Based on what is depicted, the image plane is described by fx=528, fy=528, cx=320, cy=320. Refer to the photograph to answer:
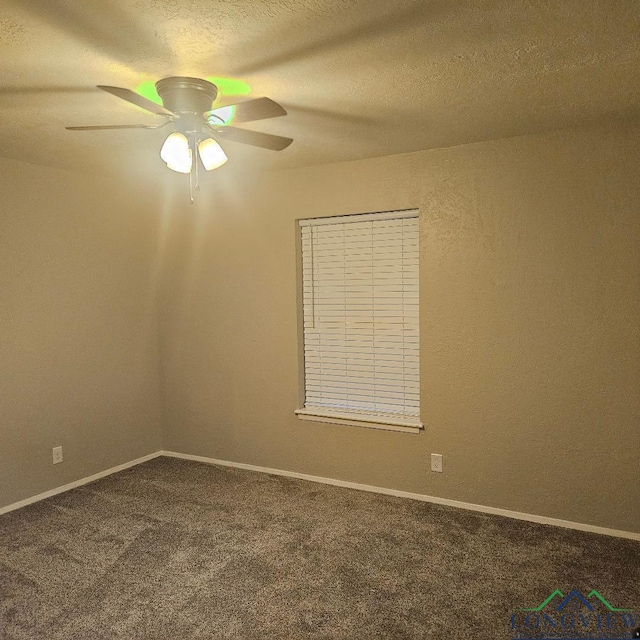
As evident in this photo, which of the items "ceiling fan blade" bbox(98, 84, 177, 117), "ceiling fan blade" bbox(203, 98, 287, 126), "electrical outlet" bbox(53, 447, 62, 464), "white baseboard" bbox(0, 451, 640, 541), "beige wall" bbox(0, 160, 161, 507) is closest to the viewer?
"ceiling fan blade" bbox(98, 84, 177, 117)

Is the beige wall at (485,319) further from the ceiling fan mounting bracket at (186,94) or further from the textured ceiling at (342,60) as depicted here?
the ceiling fan mounting bracket at (186,94)

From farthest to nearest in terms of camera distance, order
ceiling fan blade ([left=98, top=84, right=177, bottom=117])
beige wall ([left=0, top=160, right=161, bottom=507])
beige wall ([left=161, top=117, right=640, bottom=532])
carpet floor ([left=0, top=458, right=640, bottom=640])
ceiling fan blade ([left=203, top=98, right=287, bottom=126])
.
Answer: beige wall ([left=0, top=160, right=161, bottom=507])
beige wall ([left=161, top=117, right=640, bottom=532])
carpet floor ([left=0, top=458, right=640, bottom=640])
ceiling fan blade ([left=203, top=98, right=287, bottom=126])
ceiling fan blade ([left=98, top=84, right=177, bottom=117])

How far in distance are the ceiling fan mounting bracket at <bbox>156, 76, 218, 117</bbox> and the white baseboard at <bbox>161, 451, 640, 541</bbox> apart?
275 cm

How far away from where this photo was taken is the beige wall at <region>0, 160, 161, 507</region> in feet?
11.7

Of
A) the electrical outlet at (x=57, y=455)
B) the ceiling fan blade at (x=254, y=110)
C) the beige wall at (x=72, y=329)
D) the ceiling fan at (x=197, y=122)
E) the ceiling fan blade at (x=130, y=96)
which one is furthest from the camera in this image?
the electrical outlet at (x=57, y=455)

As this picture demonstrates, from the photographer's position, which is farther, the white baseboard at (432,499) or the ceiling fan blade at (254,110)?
the white baseboard at (432,499)

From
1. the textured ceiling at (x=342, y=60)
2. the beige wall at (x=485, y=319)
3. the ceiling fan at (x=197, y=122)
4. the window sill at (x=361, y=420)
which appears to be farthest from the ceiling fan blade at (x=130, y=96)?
the window sill at (x=361, y=420)

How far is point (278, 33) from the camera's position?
186cm

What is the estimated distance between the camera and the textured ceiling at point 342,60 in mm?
1730

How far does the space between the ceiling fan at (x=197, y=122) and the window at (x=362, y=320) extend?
1.44 m

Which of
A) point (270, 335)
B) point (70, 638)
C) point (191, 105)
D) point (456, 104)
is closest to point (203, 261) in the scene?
point (270, 335)

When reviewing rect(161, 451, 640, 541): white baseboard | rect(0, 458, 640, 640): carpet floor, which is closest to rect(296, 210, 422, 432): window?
rect(161, 451, 640, 541): white baseboard

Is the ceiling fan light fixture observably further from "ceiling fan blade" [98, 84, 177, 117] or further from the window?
the window

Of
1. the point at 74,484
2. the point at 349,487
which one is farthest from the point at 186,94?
the point at 74,484
